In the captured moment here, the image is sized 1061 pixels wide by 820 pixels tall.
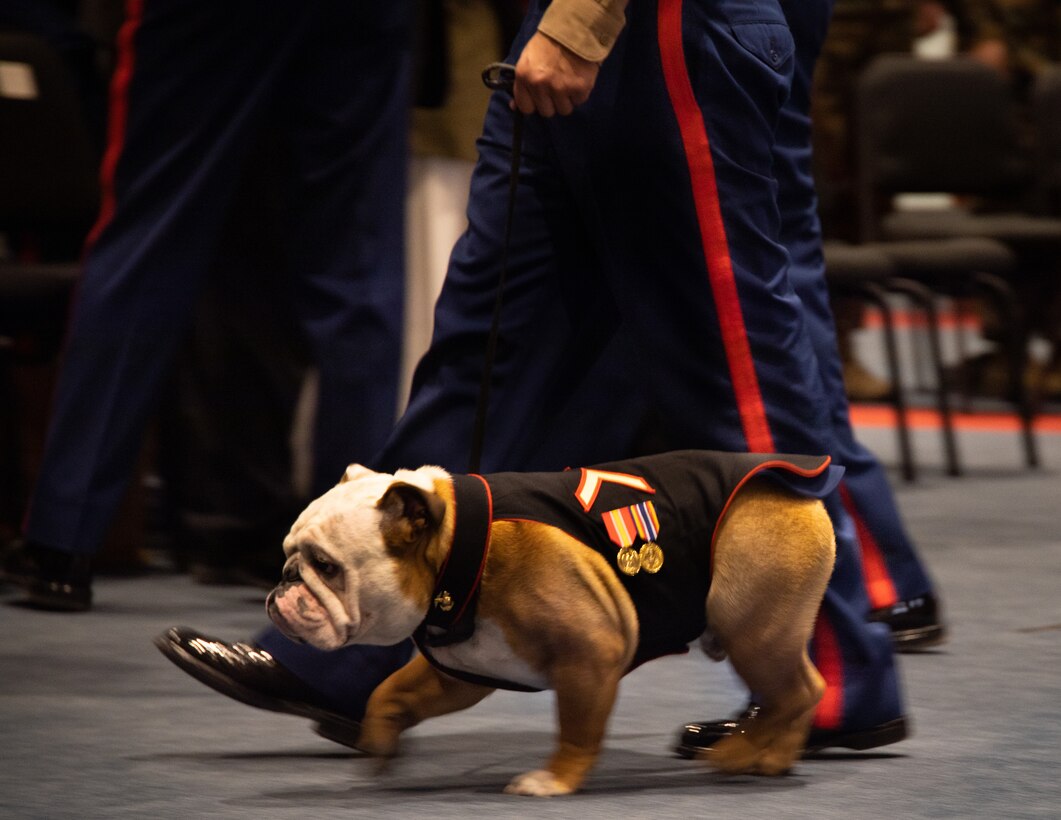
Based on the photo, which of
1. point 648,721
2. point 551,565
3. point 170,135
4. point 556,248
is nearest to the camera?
point 551,565

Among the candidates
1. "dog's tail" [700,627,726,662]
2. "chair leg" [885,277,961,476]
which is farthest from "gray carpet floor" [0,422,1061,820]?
"chair leg" [885,277,961,476]

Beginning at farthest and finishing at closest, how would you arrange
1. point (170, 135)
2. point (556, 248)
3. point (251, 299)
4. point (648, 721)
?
point (251, 299) → point (170, 135) → point (648, 721) → point (556, 248)

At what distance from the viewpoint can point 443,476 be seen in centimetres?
190

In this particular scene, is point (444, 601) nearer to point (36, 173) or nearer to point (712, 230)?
point (712, 230)

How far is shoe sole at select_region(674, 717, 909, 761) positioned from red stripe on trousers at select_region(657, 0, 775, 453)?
0.33 meters

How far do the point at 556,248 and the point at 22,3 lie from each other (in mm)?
1942

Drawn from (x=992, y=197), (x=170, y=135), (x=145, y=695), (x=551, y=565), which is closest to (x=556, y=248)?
(x=551, y=565)

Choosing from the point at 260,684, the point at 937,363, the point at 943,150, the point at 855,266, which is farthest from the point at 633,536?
the point at 943,150

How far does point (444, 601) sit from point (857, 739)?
533 mm

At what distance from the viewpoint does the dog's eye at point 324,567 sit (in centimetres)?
183

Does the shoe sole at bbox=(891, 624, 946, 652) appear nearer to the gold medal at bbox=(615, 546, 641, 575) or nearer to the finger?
the gold medal at bbox=(615, 546, 641, 575)

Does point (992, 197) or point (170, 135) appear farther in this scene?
point (992, 197)

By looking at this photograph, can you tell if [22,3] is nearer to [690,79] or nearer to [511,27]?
[511,27]

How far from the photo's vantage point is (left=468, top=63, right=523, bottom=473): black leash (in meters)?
2.02
